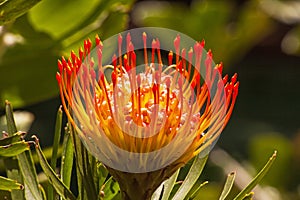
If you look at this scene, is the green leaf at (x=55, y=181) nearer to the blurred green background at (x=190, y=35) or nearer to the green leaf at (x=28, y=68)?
the blurred green background at (x=190, y=35)

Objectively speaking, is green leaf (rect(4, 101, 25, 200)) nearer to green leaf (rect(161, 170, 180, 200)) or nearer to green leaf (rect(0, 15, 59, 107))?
green leaf (rect(161, 170, 180, 200))

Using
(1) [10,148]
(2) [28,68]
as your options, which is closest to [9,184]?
(1) [10,148]

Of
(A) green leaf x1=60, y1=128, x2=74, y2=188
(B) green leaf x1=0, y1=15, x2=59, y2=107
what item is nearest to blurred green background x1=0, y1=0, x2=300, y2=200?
(B) green leaf x1=0, y1=15, x2=59, y2=107

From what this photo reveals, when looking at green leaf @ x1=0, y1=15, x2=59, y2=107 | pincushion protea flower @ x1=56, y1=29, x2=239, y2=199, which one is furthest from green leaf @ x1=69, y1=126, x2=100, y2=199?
green leaf @ x1=0, y1=15, x2=59, y2=107

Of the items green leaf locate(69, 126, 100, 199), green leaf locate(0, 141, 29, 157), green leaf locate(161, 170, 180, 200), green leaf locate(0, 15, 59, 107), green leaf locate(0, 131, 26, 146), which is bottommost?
green leaf locate(161, 170, 180, 200)

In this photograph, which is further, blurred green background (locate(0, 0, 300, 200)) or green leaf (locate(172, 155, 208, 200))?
blurred green background (locate(0, 0, 300, 200))

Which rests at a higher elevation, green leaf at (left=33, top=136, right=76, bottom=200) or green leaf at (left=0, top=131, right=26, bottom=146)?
green leaf at (left=0, top=131, right=26, bottom=146)

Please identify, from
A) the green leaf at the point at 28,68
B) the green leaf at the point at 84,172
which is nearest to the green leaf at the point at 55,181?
the green leaf at the point at 84,172
